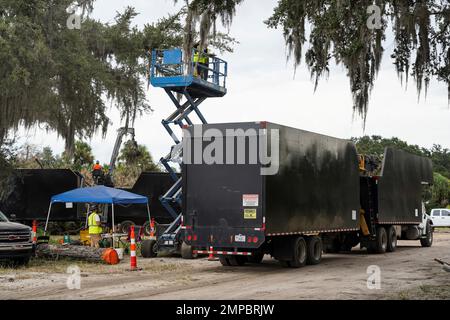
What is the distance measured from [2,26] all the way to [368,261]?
14.5m

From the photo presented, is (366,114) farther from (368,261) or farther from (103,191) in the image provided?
(103,191)

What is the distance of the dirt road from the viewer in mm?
11898

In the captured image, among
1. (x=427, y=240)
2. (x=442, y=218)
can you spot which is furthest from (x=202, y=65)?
(x=442, y=218)

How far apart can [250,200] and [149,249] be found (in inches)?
249

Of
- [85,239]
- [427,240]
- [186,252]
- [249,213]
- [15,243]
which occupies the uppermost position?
[249,213]

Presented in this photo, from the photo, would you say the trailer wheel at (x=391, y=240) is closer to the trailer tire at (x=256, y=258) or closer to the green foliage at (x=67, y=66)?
the trailer tire at (x=256, y=258)

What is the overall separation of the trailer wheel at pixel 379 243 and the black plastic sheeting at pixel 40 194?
1622 cm

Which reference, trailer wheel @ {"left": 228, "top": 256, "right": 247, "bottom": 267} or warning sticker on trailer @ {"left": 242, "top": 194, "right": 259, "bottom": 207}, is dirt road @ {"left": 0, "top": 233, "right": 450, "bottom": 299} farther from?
warning sticker on trailer @ {"left": 242, "top": 194, "right": 259, "bottom": 207}

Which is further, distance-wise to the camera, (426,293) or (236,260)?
(236,260)

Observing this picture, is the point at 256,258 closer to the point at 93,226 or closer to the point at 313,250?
the point at 313,250

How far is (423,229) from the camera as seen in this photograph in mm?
27188

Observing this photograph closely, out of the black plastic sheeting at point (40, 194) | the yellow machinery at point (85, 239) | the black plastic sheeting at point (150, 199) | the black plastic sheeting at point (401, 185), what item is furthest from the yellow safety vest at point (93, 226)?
the black plastic sheeting at point (150, 199)

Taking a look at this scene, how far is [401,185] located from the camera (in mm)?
24750

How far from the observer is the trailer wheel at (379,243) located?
22797mm
